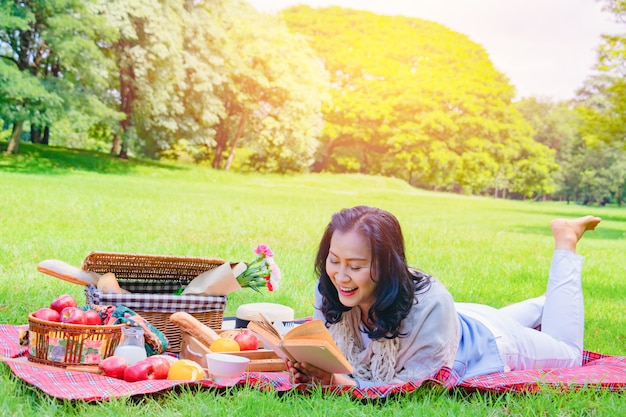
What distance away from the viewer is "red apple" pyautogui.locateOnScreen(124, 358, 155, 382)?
2771 millimetres

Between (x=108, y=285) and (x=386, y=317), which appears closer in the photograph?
(x=386, y=317)

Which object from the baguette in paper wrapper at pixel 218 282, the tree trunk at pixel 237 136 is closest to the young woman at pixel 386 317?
the baguette in paper wrapper at pixel 218 282

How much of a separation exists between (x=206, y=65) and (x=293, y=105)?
5.08 meters

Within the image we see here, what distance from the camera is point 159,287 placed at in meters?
3.96

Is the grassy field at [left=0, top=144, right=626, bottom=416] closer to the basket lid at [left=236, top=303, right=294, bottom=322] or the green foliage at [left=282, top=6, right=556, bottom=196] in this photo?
the basket lid at [left=236, top=303, right=294, bottom=322]

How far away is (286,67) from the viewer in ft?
84.7

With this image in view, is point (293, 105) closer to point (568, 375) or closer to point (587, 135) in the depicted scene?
point (587, 135)

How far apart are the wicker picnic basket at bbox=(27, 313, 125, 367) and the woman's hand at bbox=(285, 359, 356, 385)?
780 millimetres

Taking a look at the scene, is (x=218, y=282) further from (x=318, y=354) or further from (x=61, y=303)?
(x=318, y=354)

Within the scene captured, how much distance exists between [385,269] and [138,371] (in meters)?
1.04

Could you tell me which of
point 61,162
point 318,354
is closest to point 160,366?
point 318,354

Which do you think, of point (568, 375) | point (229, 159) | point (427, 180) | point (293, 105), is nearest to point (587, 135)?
point (293, 105)

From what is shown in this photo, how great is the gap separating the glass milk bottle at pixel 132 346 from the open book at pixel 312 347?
Result: 61 centimetres

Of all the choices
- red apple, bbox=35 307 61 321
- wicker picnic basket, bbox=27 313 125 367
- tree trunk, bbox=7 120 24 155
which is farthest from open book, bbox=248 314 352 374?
tree trunk, bbox=7 120 24 155
